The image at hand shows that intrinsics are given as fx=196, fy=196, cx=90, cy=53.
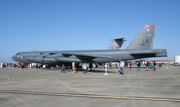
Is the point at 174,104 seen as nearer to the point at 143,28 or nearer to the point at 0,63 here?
the point at 143,28

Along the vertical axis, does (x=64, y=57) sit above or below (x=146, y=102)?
above

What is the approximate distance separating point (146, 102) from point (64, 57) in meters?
24.8

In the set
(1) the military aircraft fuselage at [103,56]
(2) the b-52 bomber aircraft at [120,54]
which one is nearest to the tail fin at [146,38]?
(2) the b-52 bomber aircraft at [120,54]

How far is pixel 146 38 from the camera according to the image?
30.8 meters

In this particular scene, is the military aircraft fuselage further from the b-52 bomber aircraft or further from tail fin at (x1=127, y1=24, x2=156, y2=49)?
tail fin at (x1=127, y1=24, x2=156, y2=49)

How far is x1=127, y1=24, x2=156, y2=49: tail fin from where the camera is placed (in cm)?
3084

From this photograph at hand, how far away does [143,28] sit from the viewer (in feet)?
102

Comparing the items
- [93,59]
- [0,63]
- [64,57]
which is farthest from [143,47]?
[0,63]

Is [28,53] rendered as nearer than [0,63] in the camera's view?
Yes

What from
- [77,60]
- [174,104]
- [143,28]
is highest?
[143,28]

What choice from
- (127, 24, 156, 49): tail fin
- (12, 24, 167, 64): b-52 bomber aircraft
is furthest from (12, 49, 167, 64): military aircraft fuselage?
(127, 24, 156, 49): tail fin

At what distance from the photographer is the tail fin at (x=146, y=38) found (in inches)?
1214

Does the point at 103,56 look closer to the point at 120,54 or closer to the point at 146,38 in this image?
the point at 120,54

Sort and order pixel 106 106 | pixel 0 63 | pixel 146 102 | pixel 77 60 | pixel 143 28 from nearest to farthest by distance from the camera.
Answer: pixel 106 106
pixel 146 102
pixel 77 60
pixel 143 28
pixel 0 63
